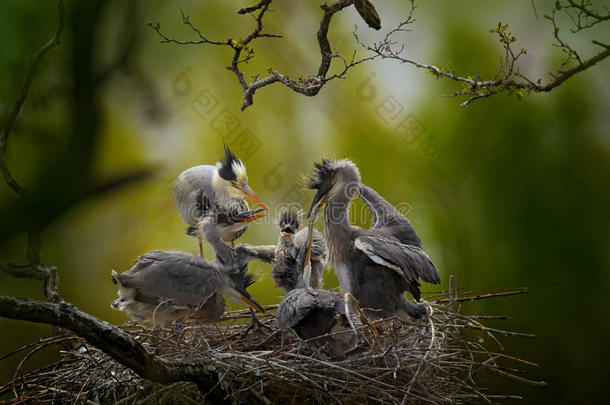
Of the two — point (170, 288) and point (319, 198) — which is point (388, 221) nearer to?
point (319, 198)

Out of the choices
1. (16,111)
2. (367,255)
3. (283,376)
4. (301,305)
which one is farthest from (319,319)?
(16,111)

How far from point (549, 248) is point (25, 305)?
201cm

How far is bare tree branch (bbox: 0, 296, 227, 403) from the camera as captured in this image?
3.22 ft

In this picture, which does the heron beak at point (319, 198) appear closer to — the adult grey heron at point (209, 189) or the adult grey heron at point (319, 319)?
the adult grey heron at point (319, 319)

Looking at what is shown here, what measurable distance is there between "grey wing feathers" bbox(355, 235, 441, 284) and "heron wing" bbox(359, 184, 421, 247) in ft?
0.66

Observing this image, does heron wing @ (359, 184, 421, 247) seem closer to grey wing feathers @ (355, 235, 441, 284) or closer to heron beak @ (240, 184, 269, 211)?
grey wing feathers @ (355, 235, 441, 284)

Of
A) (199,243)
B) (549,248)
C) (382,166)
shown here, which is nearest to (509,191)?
(549,248)

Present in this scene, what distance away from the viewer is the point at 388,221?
6.98ft

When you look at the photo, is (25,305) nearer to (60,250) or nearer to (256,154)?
(60,250)

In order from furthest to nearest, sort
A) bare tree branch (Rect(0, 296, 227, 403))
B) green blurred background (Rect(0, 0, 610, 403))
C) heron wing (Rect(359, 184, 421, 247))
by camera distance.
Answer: green blurred background (Rect(0, 0, 610, 403)), heron wing (Rect(359, 184, 421, 247)), bare tree branch (Rect(0, 296, 227, 403))

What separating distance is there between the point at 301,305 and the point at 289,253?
521 millimetres

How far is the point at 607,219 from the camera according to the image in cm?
228

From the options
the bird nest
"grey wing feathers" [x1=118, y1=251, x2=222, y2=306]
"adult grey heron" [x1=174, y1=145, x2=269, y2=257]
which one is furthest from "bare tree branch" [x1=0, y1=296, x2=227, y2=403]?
"adult grey heron" [x1=174, y1=145, x2=269, y2=257]

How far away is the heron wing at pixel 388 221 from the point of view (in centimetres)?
207
